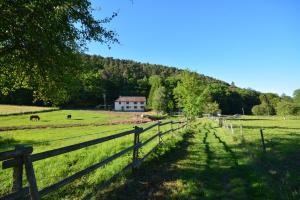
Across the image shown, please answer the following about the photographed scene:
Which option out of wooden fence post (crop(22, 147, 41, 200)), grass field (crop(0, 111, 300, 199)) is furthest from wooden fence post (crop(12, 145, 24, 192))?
grass field (crop(0, 111, 300, 199))

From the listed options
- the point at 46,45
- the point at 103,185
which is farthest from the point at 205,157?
the point at 46,45

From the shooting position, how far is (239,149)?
53.9 ft

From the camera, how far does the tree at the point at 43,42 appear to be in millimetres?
8398

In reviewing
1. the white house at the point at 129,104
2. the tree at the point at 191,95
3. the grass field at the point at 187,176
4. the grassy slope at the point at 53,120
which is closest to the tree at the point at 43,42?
the grass field at the point at 187,176

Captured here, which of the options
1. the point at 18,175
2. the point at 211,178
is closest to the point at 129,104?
the point at 211,178

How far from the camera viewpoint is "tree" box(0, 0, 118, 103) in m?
8.40

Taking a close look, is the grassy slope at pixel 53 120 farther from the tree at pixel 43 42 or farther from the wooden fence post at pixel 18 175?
the wooden fence post at pixel 18 175

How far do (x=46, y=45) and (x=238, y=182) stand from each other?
26.2 feet

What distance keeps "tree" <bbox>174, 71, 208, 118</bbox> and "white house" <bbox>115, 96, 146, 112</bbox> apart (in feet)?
297

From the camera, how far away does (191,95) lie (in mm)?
45500

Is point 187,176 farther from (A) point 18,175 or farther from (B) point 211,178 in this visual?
(A) point 18,175

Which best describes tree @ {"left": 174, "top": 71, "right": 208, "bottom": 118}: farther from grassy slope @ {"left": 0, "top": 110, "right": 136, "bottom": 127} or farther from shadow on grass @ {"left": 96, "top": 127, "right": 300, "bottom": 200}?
shadow on grass @ {"left": 96, "top": 127, "right": 300, "bottom": 200}

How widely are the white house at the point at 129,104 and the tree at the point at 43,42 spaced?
126m

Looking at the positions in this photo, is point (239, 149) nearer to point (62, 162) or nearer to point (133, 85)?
point (62, 162)
